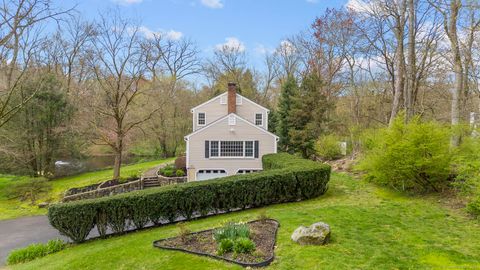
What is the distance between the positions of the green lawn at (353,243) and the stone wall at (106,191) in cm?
1000

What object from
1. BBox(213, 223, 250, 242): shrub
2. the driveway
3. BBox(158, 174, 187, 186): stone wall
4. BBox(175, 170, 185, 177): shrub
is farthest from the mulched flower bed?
BBox(175, 170, 185, 177): shrub

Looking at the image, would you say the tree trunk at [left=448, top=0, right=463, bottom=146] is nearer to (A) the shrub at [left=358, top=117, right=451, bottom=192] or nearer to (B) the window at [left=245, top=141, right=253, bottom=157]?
(A) the shrub at [left=358, top=117, right=451, bottom=192]

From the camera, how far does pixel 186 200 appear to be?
10445mm

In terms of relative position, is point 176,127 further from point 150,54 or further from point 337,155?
point 337,155

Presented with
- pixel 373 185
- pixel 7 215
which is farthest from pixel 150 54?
pixel 373 185

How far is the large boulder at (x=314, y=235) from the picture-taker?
645 cm

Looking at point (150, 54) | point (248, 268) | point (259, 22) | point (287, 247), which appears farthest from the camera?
point (150, 54)

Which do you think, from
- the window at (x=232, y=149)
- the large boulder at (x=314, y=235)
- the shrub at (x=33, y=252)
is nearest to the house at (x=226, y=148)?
the window at (x=232, y=149)

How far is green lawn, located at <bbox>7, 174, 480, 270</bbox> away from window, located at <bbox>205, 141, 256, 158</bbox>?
8.88 m

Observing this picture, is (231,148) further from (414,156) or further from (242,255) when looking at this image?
(242,255)

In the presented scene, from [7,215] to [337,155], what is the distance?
70.2ft

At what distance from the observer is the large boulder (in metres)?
6.45

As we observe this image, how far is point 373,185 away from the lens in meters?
12.8

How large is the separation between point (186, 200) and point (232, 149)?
947cm
